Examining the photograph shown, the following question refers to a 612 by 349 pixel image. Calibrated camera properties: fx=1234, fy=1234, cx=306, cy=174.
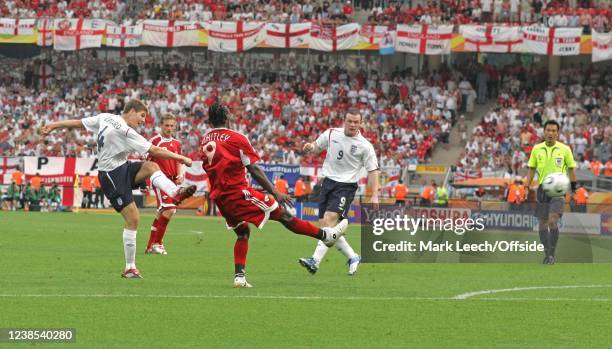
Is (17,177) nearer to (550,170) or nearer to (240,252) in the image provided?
(550,170)

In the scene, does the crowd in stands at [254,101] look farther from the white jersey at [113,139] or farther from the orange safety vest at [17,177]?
the white jersey at [113,139]

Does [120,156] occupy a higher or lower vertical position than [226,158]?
lower

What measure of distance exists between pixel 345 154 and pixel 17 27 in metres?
47.1

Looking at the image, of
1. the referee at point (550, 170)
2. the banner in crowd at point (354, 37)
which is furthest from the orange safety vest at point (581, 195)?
the referee at point (550, 170)

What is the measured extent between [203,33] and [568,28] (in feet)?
56.9

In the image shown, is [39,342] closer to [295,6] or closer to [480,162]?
[480,162]

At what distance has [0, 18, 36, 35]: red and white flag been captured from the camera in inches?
2418

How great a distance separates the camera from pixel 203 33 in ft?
196

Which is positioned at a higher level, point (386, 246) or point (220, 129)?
point (220, 129)

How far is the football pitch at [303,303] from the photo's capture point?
34.6 feet

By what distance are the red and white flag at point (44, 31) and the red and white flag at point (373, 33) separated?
1573cm

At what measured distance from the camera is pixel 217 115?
14.4 m

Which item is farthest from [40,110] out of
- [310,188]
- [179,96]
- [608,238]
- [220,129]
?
[220,129]

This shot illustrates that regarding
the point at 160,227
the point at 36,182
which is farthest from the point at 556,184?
the point at 36,182
